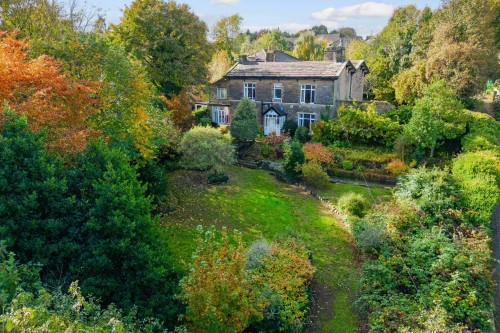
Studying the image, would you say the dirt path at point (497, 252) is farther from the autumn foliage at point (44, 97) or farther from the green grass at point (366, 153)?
the autumn foliage at point (44, 97)

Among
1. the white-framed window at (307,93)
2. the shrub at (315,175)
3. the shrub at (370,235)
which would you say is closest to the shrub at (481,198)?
the shrub at (370,235)

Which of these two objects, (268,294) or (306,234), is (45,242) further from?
(306,234)

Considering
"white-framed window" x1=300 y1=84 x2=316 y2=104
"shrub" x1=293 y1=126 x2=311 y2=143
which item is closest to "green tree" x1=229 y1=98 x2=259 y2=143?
"shrub" x1=293 y1=126 x2=311 y2=143

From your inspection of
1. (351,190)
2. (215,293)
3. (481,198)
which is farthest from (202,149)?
(481,198)

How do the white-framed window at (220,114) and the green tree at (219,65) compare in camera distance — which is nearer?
the white-framed window at (220,114)

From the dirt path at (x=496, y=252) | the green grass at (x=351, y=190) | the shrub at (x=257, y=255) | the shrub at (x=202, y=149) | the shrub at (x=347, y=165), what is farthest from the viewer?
the shrub at (x=347, y=165)

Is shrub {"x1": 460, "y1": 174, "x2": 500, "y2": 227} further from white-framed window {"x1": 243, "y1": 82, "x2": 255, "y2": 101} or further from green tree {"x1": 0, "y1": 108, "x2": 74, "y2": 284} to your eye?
white-framed window {"x1": 243, "y1": 82, "x2": 255, "y2": 101}

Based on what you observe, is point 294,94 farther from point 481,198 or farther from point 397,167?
point 481,198
